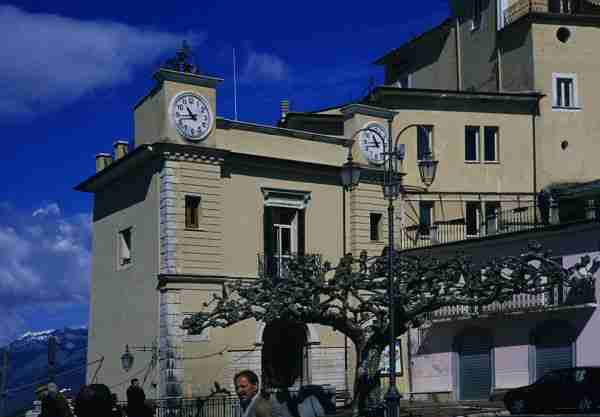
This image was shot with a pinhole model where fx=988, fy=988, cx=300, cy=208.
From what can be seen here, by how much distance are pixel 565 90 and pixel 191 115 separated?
1783 centimetres

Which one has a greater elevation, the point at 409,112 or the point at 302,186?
the point at 409,112

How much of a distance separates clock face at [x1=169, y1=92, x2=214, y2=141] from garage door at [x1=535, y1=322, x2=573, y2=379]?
1362cm

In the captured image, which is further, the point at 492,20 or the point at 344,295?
the point at 492,20

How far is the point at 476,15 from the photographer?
46.9 m

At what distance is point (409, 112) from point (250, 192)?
9.17 metres

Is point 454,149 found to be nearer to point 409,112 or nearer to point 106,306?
point 409,112

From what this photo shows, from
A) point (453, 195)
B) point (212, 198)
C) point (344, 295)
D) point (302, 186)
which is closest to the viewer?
point (344, 295)

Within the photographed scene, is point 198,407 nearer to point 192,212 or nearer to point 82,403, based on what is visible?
point 192,212

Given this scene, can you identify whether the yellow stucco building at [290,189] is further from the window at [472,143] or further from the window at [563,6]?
the window at [563,6]

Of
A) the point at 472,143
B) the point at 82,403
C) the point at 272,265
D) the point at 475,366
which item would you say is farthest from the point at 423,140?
the point at 82,403

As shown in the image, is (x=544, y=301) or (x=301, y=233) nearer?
(x=544, y=301)

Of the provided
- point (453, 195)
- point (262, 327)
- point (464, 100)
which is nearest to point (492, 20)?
point (464, 100)

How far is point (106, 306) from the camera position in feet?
123

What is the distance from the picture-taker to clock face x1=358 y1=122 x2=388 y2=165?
38.6 m
